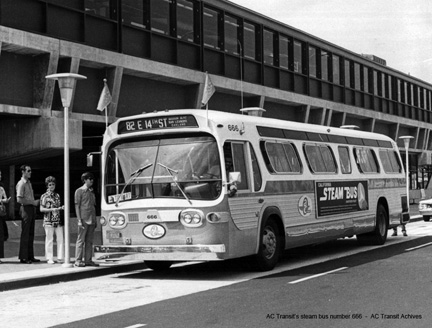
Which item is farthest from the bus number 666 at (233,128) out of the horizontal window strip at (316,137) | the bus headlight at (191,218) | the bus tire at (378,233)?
the bus tire at (378,233)

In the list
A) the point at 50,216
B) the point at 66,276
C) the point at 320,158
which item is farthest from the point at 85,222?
the point at 320,158

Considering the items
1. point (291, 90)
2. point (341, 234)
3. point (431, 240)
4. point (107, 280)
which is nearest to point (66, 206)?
point (107, 280)

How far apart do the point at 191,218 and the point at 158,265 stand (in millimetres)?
2269

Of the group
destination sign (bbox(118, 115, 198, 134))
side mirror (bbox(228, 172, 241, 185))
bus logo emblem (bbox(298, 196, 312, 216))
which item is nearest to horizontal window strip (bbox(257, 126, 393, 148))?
bus logo emblem (bbox(298, 196, 312, 216))

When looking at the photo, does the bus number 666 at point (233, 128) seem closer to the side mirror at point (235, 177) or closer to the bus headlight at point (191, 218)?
the side mirror at point (235, 177)

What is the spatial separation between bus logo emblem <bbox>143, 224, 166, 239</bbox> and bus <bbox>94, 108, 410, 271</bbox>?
2cm

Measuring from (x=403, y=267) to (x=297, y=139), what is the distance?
3.71 meters

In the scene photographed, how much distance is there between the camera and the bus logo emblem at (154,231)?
499 inches

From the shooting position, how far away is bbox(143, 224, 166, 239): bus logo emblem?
12664 millimetres

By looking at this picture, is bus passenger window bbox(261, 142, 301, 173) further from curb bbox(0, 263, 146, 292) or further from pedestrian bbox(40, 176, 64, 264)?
pedestrian bbox(40, 176, 64, 264)

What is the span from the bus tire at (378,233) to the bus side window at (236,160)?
693cm

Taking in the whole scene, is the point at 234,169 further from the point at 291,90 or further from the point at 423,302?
the point at 291,90

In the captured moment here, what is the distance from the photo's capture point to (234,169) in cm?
1293

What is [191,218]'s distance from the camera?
12438mm
